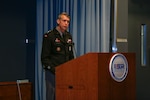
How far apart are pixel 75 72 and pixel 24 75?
2.80 metres

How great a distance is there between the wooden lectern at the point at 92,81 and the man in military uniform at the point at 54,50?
2.12 ft

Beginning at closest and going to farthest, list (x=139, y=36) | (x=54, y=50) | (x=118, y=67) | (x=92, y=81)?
(x=92, y=81) < (x=118, y=67) < (x=54, y=50) < (x=139, y=36)

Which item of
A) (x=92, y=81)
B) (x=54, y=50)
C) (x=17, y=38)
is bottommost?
(x=92, y=81)

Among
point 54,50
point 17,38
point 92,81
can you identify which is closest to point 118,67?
point 92,81

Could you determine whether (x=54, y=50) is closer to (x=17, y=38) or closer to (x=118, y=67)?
Answer: (x=118, y=67)

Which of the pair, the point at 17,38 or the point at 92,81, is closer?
the point at 92,81

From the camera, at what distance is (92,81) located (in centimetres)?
218

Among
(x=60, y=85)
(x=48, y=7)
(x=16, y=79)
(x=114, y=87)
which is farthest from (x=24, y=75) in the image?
(x=114, y=87)

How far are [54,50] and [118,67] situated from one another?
1.05 m

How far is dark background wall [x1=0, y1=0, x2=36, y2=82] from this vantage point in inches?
187

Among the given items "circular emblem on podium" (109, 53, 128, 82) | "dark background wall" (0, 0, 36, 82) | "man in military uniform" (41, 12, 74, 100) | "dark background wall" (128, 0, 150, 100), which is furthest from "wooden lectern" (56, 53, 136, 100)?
"dark background wall" (0, 0, 36, 82)

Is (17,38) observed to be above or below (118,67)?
above

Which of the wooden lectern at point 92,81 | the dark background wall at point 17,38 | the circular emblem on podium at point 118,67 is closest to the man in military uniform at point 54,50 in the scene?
the wooden lectern at point 92,81

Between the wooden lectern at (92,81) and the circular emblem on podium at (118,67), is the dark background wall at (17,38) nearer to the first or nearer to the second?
the wooden lectern at (92,81)
